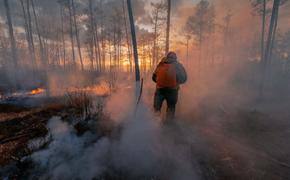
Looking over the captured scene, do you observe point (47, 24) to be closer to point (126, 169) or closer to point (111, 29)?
point (111, 29)

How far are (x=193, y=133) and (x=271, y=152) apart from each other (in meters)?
1.78

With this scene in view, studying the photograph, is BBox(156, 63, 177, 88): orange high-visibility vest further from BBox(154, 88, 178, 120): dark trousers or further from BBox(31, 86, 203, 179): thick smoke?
BBox(31, 86, 203, 179): thick smoke

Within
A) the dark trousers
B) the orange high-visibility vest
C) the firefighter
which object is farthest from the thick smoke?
the orange high-visibility vest

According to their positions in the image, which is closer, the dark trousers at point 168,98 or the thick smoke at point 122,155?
the thick smoke at point 122,155

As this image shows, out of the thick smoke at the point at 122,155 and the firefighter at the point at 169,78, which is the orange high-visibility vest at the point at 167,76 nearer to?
the firefighter at the point at 169,78

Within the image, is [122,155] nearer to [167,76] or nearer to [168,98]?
[168,98]

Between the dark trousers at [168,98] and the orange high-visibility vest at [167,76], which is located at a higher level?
the orange high-visibility vest at [167,76]

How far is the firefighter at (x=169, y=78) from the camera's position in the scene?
3615mm

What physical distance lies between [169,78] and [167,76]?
79 millimetres

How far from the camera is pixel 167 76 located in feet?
11.8

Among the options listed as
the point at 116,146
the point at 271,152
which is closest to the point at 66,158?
the point at 116,146

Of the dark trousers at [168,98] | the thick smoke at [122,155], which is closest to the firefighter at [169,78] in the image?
the dark trousers at [168,98]

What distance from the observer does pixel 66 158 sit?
2.64 metres

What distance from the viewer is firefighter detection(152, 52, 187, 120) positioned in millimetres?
3615
